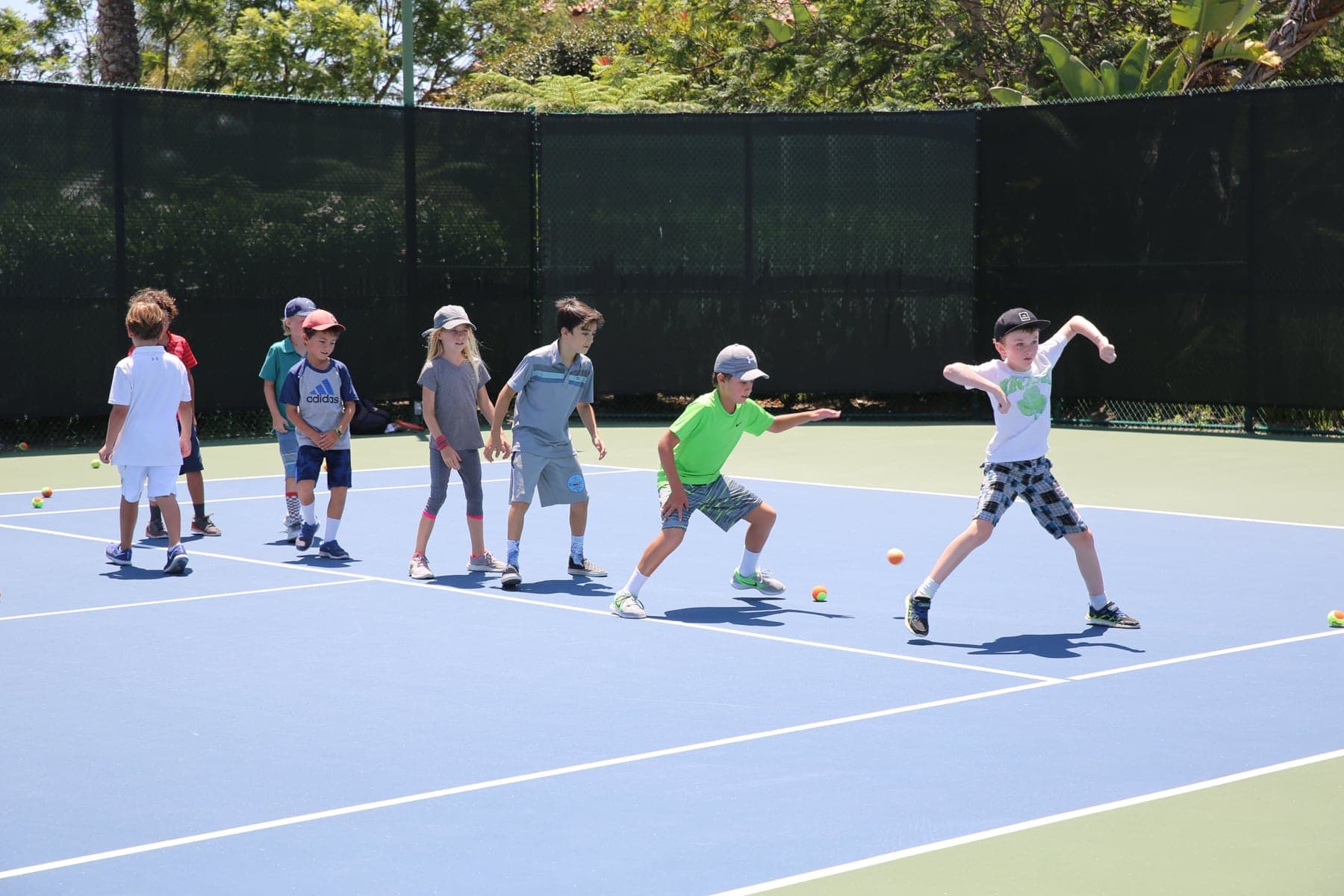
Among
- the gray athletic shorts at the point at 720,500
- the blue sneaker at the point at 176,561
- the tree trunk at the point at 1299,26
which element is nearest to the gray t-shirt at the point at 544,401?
the gray athletic shorts at the point at 720,500

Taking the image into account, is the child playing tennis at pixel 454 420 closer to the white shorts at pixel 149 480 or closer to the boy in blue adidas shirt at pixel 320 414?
the boy in blue adidas shirt at pixel 320 414

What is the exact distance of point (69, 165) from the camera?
15.2 meters

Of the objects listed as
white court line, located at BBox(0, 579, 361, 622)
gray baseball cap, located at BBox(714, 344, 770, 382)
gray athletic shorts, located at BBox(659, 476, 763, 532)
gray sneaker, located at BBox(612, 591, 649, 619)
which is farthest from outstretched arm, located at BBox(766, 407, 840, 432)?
white court line, located at BBox(0, 579, 361, 622)

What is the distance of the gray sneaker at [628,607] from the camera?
7.63m

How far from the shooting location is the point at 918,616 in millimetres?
7188

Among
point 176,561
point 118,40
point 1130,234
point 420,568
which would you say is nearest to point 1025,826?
point 420,568

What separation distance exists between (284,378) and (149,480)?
1244mm

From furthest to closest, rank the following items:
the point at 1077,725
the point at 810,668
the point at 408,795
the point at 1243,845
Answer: the point at 810,668 → the point at 1077,725 → the point at 408,795 → the point at 1243,845

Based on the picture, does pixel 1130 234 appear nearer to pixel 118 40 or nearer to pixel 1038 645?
pixel 1038 645

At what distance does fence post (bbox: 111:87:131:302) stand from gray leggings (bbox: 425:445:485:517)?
7.39 meters

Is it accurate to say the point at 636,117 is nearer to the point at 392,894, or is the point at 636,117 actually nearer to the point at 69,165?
the point at 69,165

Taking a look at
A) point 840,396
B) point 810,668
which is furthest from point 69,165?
point 810,668

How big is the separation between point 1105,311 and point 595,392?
5.05 meters

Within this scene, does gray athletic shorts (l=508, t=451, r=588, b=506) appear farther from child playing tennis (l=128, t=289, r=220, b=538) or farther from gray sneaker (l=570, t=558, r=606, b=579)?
child playing tennis (l=128, t=289, r=220, b=538)
